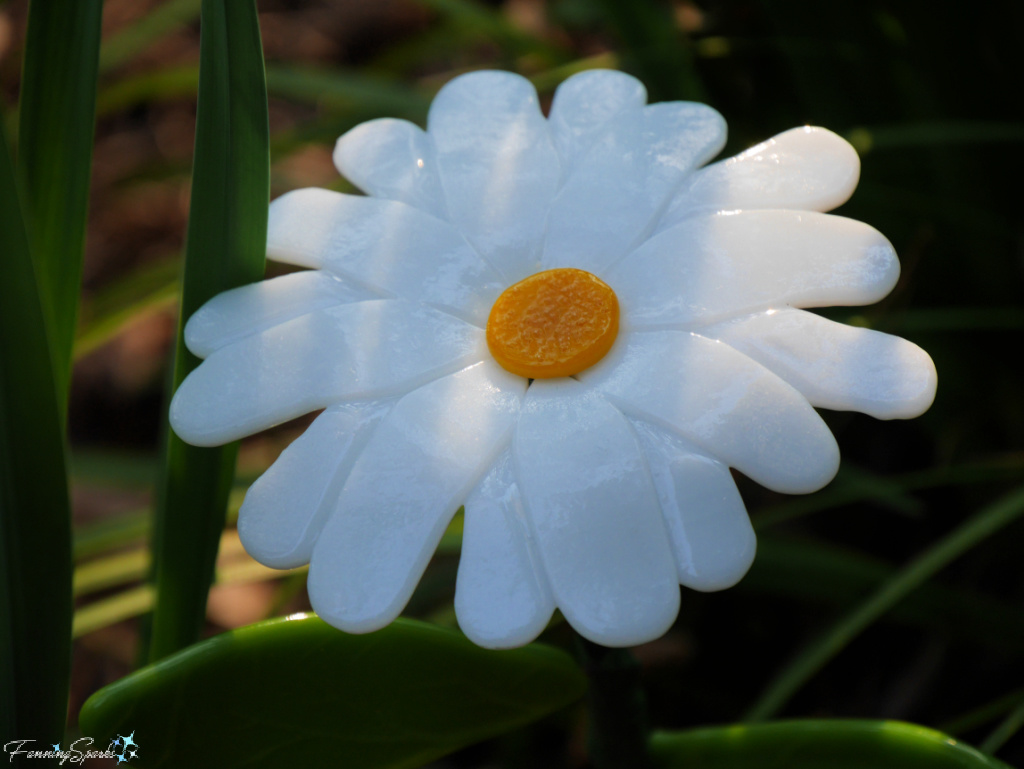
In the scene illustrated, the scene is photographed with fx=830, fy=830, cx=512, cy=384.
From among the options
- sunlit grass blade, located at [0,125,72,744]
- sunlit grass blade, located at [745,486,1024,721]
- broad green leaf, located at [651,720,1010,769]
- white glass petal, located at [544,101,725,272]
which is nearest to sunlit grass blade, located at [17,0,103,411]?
sunlit grass blade, located at [0,125,72,744]

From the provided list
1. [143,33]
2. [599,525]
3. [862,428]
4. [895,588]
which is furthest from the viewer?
[143,33]

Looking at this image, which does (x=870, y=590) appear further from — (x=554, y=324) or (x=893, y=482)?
(x=554, y=324)

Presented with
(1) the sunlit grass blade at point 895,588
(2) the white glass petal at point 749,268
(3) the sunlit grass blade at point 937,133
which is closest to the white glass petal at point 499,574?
(2) the white glass petal at point 749,268

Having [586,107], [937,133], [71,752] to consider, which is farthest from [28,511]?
[937,133]

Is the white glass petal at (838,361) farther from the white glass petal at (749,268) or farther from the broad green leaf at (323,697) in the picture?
the broad green leaf at (323,697)

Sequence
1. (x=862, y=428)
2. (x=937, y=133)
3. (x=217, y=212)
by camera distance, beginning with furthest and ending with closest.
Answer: (x=862, y=428) → (x=937, y=133) → (x=217, y=212)
